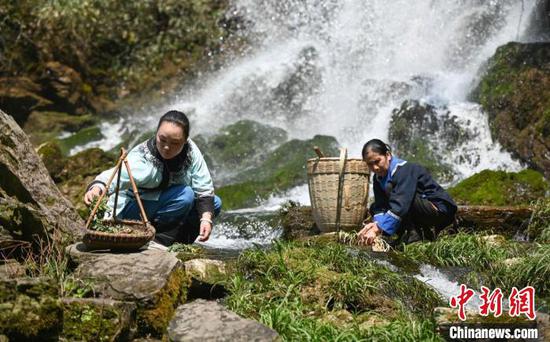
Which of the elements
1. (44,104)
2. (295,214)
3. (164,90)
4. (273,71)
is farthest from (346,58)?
(295,214)

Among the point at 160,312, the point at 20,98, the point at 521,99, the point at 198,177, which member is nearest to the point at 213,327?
the point at 160,312

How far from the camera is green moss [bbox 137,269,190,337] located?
373 cm

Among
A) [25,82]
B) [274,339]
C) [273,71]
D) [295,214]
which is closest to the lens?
[274,339]

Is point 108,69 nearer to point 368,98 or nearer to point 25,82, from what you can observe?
point 25,82

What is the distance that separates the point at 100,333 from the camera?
3.47 metres

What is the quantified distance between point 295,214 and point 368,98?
7.36 m

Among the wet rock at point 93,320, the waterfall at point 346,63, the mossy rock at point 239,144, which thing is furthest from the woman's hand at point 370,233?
the mossy rock at point 239,144

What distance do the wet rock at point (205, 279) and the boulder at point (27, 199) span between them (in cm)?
87

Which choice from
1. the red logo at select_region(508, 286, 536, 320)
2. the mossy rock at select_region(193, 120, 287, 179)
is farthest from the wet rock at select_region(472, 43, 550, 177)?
the red logo at select_region(508, 286, 536, 320)

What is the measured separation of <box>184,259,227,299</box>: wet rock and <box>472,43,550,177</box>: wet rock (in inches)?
285

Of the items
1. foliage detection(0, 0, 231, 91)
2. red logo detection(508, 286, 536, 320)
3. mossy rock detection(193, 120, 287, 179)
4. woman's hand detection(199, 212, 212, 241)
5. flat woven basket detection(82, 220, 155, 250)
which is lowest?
red logo detection(508, 286, 536, 320)

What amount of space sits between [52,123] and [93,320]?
1354 cm

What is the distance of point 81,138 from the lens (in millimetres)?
15625

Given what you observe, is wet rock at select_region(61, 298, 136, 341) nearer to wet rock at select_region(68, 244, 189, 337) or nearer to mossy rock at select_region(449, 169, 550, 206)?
wet rock at select_region(68, 244, 189, 337)
